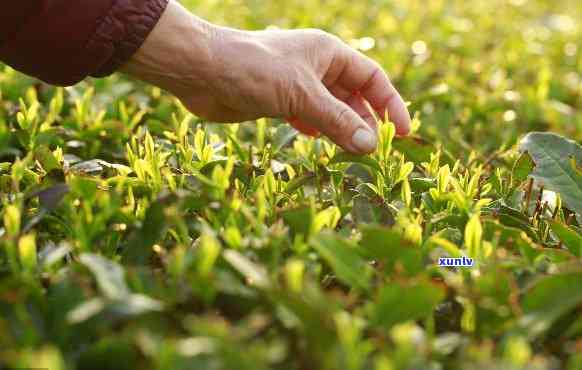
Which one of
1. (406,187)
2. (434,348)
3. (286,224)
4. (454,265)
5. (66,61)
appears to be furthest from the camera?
(66,61)

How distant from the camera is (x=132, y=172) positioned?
6.56 feet

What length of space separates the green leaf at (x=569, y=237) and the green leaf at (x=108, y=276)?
3.12 feet

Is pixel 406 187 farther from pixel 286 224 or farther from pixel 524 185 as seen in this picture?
pixel 524 185

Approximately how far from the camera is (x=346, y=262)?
146 cm

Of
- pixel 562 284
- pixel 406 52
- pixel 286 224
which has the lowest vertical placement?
pixel 406 52

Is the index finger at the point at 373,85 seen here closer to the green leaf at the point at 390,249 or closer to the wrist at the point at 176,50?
the wrist at the point at 176,50

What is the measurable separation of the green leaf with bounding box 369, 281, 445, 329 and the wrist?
3.36 ft

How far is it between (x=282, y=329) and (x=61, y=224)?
0.60 m

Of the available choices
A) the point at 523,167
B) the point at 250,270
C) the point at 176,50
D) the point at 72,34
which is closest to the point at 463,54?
the point at 523,167

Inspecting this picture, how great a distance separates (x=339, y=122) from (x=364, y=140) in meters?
0.09

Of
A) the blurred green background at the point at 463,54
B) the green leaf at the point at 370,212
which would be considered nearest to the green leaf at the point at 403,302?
the green leaf at the point at 370,212

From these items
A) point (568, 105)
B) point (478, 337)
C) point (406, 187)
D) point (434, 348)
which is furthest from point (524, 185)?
point (568, 105)

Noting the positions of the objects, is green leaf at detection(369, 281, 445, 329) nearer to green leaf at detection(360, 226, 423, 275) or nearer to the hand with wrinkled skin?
green leaf at detection(360, 226, 423, 275)

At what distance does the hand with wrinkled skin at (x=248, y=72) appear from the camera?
2090 mm
